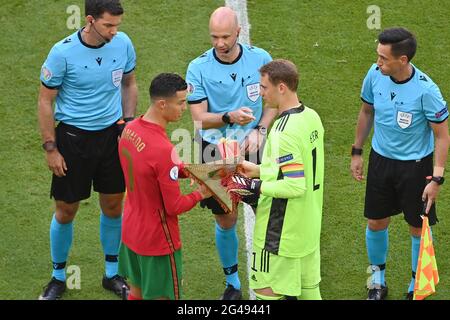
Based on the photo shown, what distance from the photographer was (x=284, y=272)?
254 inches

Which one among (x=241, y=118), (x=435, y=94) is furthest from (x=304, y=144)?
(x=435, y=94)

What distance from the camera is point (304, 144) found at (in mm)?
6250

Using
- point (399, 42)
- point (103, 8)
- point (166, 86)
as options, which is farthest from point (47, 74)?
point (399, 42)

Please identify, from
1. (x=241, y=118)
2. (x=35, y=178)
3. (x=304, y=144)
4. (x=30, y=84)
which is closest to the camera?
(x=304, y=144)

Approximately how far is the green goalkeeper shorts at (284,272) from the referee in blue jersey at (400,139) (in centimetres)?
110

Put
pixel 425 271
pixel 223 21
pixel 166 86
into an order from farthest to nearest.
A: pixel 223 21 < pixel 425 271 < pixel 166 86

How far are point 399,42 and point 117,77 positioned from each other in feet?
6.85

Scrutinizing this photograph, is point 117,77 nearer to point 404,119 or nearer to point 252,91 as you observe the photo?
point 252,91

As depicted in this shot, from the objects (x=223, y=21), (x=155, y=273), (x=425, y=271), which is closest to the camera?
(x=155, y=273)

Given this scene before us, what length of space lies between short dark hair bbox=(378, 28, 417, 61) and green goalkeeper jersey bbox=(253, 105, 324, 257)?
101 cm

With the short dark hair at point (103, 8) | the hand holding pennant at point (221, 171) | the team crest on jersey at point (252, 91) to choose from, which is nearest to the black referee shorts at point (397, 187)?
the team crest on jersey at point (252, 91)

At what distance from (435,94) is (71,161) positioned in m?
2.70

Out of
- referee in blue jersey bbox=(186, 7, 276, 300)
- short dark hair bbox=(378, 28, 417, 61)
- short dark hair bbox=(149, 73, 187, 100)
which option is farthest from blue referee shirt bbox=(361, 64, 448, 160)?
short dark hair bbox=(149, 73, 187, 100)
